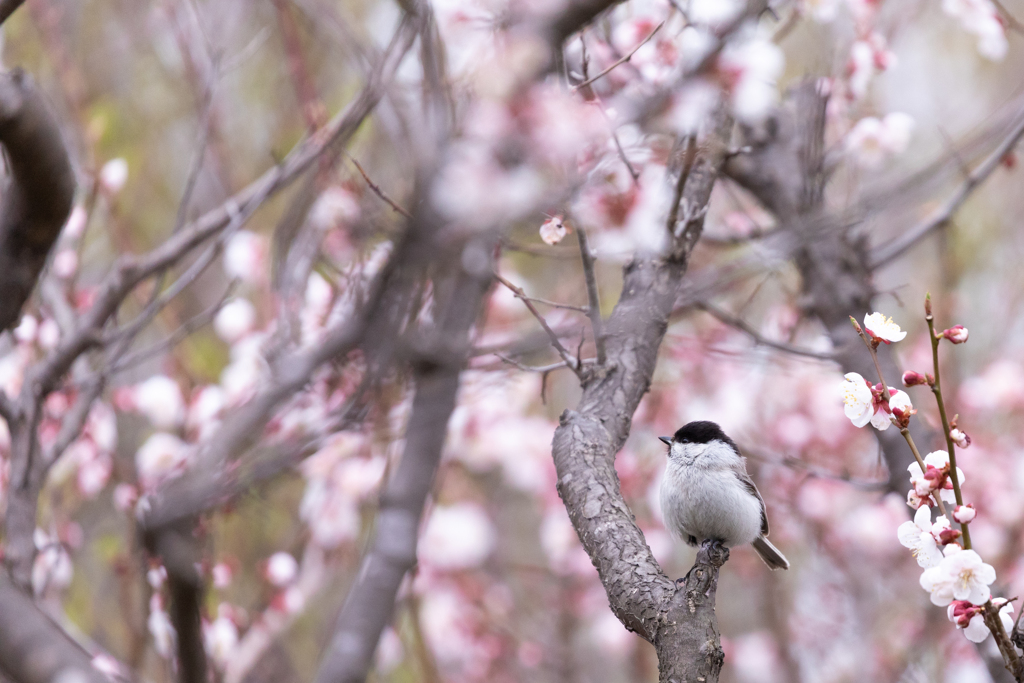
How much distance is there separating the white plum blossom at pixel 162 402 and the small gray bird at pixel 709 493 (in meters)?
2.39

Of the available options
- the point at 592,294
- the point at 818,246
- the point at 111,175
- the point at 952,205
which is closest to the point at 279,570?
the point at 111,175

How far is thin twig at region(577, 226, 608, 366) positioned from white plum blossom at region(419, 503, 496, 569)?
268 centimetres

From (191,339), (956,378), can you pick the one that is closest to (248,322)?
(191,339)

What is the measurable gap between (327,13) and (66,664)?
92.4 inches

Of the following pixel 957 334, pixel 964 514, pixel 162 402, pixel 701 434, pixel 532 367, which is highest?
pixel 957 334

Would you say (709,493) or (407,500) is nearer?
(407,500)

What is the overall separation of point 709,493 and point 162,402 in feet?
8.55

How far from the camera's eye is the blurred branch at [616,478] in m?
1.45

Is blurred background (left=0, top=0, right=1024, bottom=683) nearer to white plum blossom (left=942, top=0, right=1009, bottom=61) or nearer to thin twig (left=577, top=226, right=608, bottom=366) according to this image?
white plum blossom (left=942, top=0, right=1009, bottom=61)

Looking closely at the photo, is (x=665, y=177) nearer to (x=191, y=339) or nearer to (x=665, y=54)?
(x=665, y=54)

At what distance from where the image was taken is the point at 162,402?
144 inches

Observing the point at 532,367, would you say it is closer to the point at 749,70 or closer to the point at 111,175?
the point at 749,70

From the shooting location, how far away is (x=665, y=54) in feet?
8.42

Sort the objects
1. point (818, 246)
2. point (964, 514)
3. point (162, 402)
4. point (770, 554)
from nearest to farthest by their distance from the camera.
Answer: point (964, 514) → point (770, 554) → point (818, 246) → point (162, 402)
